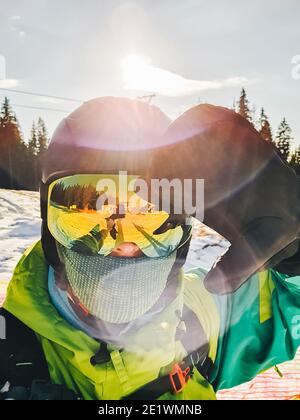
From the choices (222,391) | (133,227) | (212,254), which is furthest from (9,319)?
(212,254)

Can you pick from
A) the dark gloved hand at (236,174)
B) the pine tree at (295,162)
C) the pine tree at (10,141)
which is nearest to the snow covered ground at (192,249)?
the dark gloved hand at (236,174)

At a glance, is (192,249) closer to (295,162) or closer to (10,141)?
(295,162)

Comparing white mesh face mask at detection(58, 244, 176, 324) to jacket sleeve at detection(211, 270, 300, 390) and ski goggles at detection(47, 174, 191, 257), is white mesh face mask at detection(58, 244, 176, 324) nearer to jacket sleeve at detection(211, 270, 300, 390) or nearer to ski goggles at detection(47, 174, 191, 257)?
ski goggles at detection(47, 174, 191, 257)

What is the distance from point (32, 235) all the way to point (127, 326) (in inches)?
106

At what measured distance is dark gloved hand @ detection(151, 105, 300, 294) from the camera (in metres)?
1.06

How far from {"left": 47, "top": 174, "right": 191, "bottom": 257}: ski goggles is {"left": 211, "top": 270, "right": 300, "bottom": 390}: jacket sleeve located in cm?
32

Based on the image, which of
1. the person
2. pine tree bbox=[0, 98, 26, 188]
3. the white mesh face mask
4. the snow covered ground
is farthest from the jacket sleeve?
pine tree bbox=[0, 98, 26, 188]

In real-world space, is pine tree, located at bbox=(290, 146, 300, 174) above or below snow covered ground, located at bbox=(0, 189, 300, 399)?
above

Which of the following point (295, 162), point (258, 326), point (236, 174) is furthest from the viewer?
point (295, 162)

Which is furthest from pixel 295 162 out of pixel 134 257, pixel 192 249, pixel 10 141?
pixel 10 141

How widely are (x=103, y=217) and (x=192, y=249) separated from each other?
2.64m

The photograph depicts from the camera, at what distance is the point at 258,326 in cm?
132

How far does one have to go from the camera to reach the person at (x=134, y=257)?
109 centimetres

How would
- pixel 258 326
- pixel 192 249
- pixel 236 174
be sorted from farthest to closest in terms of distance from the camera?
pixel 192 249, pixel 258 326, pixel 236 174
